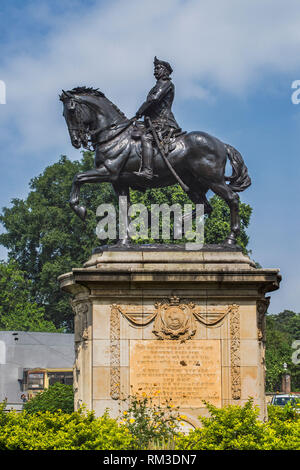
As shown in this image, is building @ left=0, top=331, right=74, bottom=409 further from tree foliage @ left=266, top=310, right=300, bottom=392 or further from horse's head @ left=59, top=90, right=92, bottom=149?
horse's head @ left=59, top=90, right=92, bottom=149

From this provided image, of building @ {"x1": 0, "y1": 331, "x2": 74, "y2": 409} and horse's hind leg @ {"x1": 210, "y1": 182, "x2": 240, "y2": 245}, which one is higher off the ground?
horse's hind leg @ {"x1": 210, "y1": 182, "x2": 240, "y2": 245}

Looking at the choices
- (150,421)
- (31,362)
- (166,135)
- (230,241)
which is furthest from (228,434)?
(31,362)

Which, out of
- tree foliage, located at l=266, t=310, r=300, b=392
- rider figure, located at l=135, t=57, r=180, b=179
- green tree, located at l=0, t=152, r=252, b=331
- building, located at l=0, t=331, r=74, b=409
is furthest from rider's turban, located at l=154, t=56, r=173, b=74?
tree foliage, located at l=266, t=310, r=300, b=392

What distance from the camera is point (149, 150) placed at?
54.8 feet

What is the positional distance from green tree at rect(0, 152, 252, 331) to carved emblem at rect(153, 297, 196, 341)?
121 feet

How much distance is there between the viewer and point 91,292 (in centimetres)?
1564

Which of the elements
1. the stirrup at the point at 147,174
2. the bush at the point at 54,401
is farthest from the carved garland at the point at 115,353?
the bush at the point at 54,401

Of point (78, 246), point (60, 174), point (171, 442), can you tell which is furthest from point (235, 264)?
point (60, 174)

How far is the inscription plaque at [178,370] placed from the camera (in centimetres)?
1535

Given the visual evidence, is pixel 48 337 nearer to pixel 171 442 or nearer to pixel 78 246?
pixel 78 246

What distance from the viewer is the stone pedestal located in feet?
50.5

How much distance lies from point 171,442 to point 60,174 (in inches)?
1892

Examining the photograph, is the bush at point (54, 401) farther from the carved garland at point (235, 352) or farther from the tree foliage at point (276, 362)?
the tree foliage at point (276, 362)

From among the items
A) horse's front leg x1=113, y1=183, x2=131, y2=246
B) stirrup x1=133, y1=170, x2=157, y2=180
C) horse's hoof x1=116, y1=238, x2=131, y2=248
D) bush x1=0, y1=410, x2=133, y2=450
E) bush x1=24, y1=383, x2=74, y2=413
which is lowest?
bush x1=24, y1=383, x2=74, y2=413
